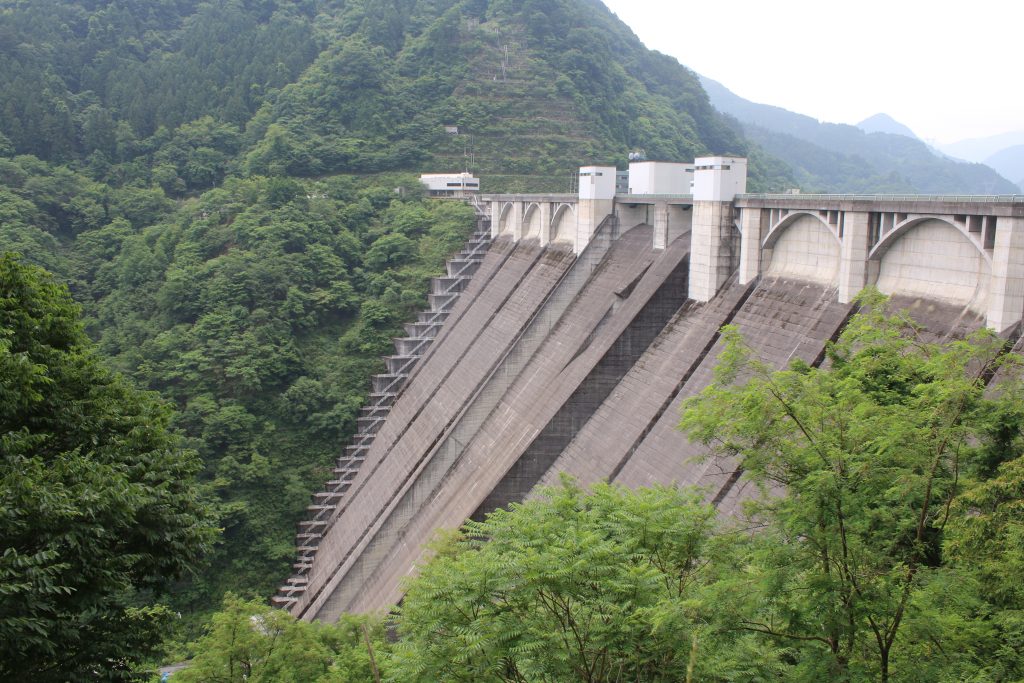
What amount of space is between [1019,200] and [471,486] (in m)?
14.4

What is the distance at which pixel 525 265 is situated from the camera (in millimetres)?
32719

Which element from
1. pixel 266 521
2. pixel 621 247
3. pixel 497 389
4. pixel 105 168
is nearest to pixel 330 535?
pixel 266 521

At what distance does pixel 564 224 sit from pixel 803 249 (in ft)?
50.6

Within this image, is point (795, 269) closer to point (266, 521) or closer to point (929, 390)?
point (929, 390)

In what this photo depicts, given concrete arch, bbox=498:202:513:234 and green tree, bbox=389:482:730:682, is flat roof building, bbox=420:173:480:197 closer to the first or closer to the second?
concrete arch, bbox=498:202:513:234

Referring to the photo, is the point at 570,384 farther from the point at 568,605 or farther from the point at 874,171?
the point at 874,171

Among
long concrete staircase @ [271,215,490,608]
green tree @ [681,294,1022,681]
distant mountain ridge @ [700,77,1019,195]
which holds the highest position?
distant mountain ridge @ [700,77,1019,195]

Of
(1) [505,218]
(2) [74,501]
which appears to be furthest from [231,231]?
(2) [74,501]

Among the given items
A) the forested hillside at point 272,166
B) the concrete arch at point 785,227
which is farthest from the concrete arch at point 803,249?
the forested hillside at point 272,166

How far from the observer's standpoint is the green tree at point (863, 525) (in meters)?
6.25

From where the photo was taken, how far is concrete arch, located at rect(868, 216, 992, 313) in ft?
40.8

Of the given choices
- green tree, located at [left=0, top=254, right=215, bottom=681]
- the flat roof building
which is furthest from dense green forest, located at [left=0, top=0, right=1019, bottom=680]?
the flat roof building

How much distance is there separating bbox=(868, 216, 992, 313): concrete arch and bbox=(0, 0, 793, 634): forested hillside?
67.7 feet

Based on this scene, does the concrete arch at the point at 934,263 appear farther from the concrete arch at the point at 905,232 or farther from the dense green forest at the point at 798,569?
the dense green forest at the point at 798,569
